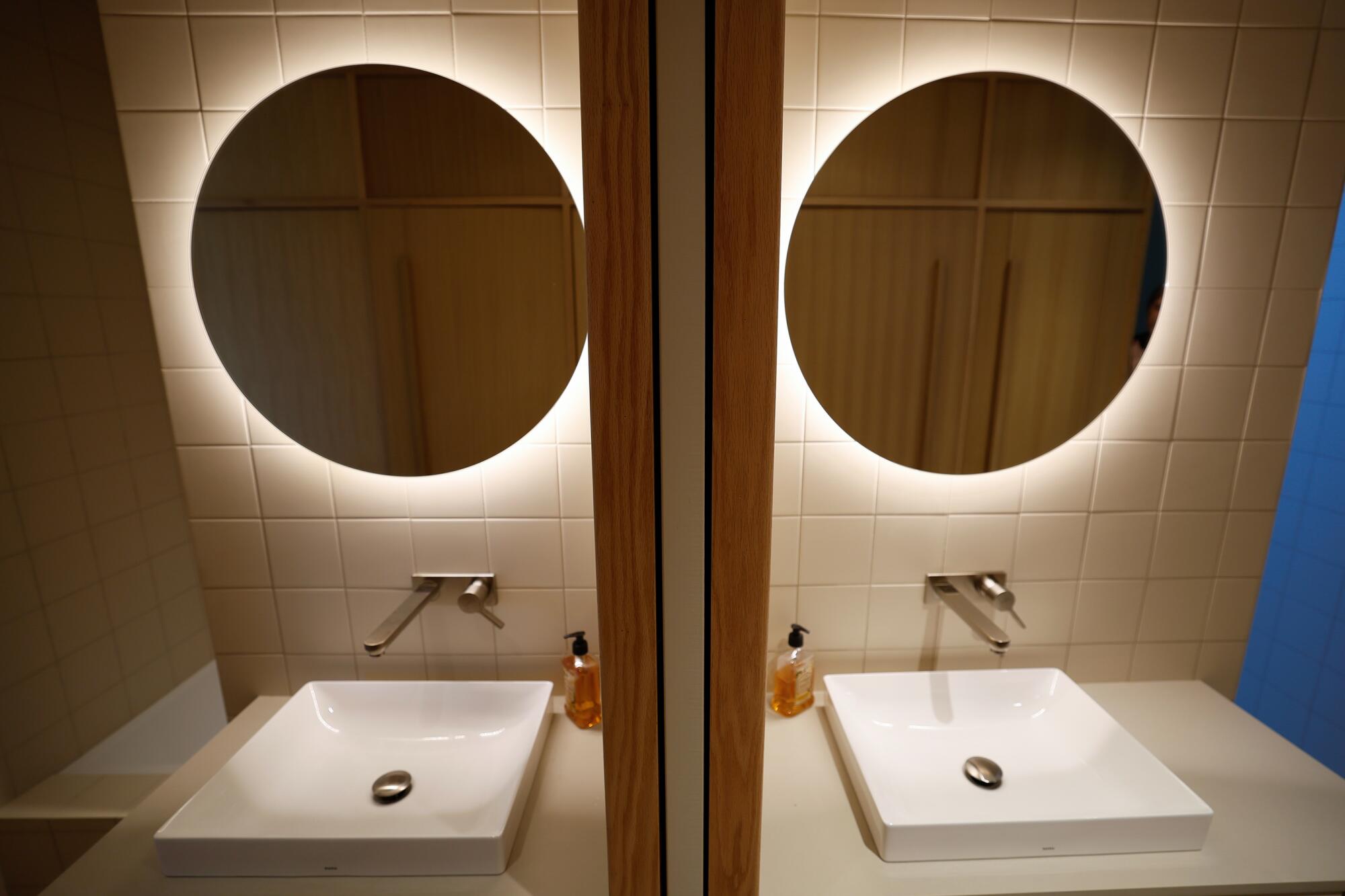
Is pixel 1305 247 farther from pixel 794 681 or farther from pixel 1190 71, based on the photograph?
pixel 794 681

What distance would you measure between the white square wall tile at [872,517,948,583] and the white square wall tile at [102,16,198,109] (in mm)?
1263

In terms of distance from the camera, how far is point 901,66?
90 cm

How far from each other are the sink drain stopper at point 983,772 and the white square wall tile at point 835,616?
24 centimetres

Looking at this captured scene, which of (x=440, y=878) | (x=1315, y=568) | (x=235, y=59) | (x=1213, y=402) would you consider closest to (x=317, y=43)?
(x=235, y=59)

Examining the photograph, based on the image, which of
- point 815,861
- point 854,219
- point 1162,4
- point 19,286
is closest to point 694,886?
Result: point 815,861

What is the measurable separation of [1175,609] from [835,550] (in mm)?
655

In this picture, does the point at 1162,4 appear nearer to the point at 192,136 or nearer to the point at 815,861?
the point at 815,861

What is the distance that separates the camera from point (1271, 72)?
36.4 inches

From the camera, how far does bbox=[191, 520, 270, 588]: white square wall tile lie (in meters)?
1.01

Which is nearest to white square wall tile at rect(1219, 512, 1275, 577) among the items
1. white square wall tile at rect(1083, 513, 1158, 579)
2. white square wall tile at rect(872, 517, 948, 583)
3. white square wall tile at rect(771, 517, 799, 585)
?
white square wall tile at rect(1083, 513, 1158, 579)

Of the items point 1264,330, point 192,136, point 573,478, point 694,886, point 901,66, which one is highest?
point 901,66

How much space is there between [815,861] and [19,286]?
1.82 metres

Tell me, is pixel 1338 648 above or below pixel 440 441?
below

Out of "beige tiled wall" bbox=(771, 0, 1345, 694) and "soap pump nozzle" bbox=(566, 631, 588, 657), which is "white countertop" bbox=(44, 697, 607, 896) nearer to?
"soap pump nozzle" bbox=(566, 631, 588, 657)
